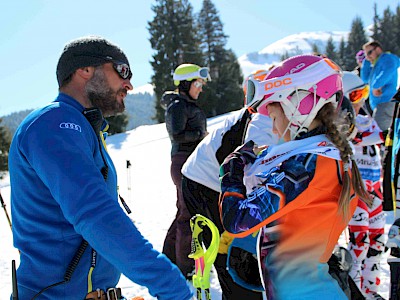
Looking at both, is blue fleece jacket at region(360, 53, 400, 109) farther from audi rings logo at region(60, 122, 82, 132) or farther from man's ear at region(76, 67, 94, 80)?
audi rings logo at region(60, 122, 82, 132)

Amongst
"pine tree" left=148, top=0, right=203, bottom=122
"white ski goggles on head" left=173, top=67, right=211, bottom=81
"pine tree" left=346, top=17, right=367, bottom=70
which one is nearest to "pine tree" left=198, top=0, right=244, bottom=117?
"pine tree" left=148, top=0, right=203, bottom=122

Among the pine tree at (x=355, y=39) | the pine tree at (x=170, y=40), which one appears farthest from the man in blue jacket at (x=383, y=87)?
the pine tree at (x=355, y=39)

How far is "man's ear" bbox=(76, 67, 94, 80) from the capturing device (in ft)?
6.16

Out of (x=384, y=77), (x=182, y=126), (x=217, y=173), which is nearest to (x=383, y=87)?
(x=384, y=77)

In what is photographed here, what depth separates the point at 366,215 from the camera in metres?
4.05

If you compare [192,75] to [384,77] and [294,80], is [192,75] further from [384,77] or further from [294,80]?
[384,77]

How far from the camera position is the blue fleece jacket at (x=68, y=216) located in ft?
4.69

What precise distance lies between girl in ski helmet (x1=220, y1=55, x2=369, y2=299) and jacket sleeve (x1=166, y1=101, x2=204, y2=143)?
108 inches

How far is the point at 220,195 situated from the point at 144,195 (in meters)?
7.70

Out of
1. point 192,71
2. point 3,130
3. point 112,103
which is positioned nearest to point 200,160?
point 112,103

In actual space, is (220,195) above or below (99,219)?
below

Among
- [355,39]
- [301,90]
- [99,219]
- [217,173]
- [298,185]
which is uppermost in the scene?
[301,90]

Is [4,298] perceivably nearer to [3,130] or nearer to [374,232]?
[374,232]

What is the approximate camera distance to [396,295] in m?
3.14
